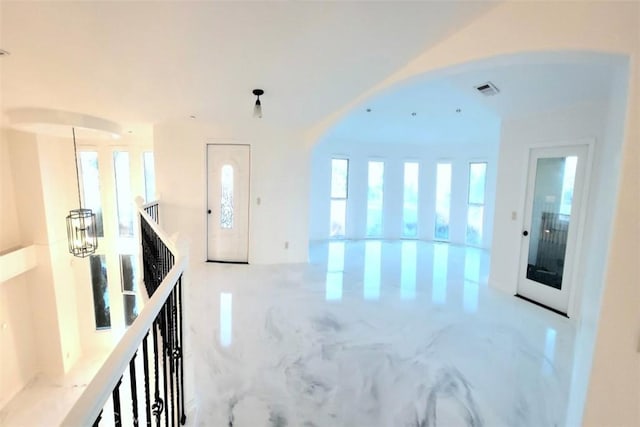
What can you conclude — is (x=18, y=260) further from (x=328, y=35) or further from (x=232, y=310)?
(x=328, y=35)

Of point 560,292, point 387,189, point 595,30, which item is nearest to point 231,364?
point 595,30

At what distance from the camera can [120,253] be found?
7.05 meters

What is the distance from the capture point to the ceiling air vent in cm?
351

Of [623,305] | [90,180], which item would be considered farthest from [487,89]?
[90,180]

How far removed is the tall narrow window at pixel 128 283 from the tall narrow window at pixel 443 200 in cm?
748

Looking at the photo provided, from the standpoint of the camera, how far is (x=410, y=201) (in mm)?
7773

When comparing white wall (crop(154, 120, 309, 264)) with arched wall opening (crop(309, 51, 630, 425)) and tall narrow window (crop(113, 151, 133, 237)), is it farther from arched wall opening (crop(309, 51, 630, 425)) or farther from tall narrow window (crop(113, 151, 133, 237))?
tall narrow window (crop(113, 151, 133, 237))

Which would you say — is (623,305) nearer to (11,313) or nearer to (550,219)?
(550,219)

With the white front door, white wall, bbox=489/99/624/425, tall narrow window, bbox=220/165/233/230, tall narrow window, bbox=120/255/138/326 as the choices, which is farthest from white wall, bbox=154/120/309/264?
white wall, bbox=489/99/624/425

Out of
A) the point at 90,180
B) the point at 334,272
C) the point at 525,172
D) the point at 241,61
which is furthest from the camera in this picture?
the point at 90,180

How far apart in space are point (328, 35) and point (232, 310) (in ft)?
9.47

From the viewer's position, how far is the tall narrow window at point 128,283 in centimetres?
714

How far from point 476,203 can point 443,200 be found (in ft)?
2.45

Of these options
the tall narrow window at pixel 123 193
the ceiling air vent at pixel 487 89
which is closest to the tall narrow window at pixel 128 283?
the tall narrow window at pixel 123 193
